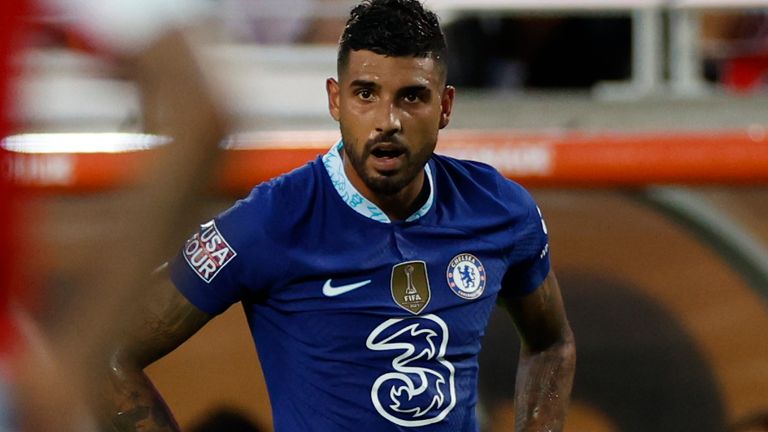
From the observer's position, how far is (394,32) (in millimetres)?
2732

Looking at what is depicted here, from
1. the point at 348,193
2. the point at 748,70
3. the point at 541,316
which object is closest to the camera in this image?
the point at 348,193

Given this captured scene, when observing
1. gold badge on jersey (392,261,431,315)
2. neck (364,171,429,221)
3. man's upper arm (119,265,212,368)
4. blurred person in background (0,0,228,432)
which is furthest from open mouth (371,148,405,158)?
blurred person in background (0,0,228,432)

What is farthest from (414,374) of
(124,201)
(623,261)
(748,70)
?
(748,70)

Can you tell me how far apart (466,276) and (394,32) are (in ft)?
1.75

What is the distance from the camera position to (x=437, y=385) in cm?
276

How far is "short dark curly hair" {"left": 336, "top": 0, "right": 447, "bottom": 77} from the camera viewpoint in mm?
2723

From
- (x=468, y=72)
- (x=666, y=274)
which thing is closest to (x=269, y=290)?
(x=666, y=274)

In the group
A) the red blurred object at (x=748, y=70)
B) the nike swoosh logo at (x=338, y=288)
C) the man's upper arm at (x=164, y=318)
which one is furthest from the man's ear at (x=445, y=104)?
the red blurred object at (x=748, y=70)

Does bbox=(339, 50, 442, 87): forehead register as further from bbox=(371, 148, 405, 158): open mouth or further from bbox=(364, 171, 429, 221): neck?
bbox=(364, 171, 429, 221): neck

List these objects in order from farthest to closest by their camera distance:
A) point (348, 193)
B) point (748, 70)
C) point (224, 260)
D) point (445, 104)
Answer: point (748, 70) < point (445, 104) < point (348, 193) < point (224, 260)

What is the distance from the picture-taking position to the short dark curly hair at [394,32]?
2.72 meters

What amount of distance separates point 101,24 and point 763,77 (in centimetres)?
525

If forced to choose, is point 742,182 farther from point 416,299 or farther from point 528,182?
point 416,299

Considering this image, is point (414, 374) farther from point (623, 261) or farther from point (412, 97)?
point (623, 261)
